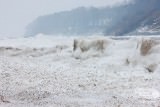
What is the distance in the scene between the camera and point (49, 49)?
43.4 metres

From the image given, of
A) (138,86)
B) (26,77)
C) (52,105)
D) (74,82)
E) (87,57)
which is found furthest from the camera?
(87,57)

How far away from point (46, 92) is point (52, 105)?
2.52 metres

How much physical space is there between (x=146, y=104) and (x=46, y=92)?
4819mm

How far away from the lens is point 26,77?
869 inches

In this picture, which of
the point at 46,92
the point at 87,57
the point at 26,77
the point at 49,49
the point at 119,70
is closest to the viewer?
the point at 46,92

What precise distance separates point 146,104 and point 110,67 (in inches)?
485

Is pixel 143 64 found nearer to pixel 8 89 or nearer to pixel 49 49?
pixel 8 89

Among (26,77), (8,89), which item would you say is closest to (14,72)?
(26,77)

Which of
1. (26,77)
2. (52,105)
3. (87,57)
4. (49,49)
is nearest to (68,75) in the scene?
(26,77)

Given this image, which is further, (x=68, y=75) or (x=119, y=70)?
(x=119, y=70)

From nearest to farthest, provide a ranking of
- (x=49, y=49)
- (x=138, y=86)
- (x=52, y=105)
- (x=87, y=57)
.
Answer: (x=52, y=105), (x=138, y=86), (x=87, y=57), (x=49, y=49)

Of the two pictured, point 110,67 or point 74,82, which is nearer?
point 74,82

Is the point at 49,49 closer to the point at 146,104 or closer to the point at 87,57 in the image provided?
the point at 87,57

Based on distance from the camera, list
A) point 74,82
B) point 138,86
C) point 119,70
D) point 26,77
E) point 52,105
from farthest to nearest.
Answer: point 119,70 < point 26,77 < point 74,82 < point 138,86 < point 52,105
